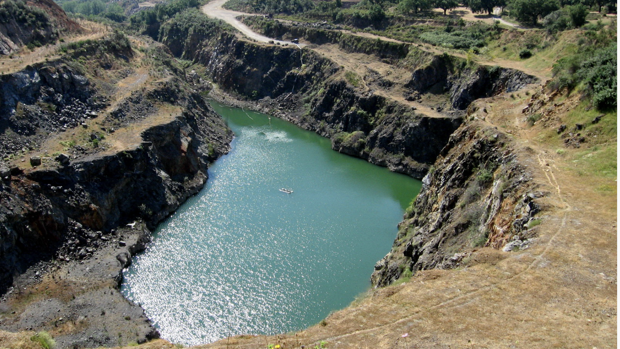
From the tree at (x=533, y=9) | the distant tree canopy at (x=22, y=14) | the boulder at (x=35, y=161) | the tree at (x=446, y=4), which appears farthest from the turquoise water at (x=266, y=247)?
the tree at (x=446, y=4)

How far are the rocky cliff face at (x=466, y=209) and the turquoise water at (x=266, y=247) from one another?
4987 millimetres

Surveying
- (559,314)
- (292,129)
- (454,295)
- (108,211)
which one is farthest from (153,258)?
(292,129)

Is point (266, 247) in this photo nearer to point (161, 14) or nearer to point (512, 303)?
point (512, 303)

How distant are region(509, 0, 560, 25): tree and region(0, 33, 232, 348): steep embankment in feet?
206

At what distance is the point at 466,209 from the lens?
38.4 metres

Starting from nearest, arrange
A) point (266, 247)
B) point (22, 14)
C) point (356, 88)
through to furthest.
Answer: point (266, 247) → point (22, 14) → point (356, 88)

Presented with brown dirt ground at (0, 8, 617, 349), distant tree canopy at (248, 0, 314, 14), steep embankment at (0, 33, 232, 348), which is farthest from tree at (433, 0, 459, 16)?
brown dirt ground at (0, 8, 617, 349)

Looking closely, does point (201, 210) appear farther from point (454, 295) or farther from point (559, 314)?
point (559, 314)

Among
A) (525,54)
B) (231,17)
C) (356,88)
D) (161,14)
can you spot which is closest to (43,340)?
(356,88)

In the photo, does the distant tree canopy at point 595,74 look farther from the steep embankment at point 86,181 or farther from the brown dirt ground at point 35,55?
the brown dirt ground at point 35,55

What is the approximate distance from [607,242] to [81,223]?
4582cm

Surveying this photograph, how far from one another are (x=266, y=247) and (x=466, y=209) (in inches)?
828

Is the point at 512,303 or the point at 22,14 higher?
the point at 512,303

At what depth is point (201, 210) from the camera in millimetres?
57125
